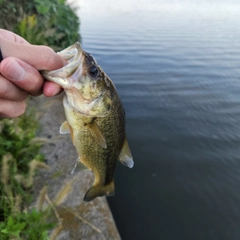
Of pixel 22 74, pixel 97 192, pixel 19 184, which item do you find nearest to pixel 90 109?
pixel 22 74

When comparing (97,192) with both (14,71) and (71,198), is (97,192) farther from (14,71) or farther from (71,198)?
(71,198)

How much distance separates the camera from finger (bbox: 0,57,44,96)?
1.43 meters

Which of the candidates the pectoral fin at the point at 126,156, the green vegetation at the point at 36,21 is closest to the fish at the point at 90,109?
the pectoral fin at the point at 126,156

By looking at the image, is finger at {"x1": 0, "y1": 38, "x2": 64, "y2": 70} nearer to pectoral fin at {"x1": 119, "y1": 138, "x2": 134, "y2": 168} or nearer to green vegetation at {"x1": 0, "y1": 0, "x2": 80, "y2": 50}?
pectoral fin at {"x1": 119, "y1": 138, "x2": 134, "y2": 168}

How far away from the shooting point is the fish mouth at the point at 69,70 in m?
1.60

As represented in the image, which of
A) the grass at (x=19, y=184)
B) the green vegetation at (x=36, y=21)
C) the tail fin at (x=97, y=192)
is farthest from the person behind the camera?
the green vegetation at (x=36, y=21)

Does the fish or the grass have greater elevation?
the fish

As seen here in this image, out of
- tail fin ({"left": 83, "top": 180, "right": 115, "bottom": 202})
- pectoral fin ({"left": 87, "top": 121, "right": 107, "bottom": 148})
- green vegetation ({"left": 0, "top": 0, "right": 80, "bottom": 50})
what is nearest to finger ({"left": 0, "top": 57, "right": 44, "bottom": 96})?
pectoral fin ({"left": 87, "top": 121, "right": 107, "bottom": 148})

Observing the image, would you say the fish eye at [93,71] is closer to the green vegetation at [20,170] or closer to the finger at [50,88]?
the finger at [50,88]

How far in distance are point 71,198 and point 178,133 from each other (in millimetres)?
3410

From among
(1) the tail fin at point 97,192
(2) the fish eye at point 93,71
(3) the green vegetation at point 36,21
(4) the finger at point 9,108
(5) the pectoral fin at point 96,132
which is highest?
(2) the fish eye at point 93,71

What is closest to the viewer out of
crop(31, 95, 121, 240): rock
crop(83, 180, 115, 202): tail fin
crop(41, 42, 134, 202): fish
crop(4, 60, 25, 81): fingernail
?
crop(4, 60, 25, 81): fingernail

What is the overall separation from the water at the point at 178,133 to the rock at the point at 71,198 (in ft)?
3.14

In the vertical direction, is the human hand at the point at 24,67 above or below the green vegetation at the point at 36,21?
above
